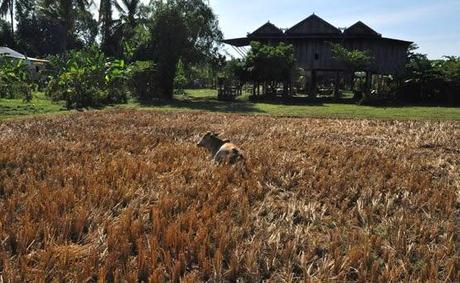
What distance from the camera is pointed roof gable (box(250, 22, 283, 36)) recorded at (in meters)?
33.0

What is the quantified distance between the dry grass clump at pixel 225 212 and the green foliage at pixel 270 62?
18.7m

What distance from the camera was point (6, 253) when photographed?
3.86 m

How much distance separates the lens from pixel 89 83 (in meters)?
21.9

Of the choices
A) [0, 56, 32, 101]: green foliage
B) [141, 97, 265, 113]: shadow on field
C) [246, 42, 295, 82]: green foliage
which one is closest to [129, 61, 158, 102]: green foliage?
[141, 97, 265, 113]: shadow on field

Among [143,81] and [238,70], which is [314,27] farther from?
[143,81]

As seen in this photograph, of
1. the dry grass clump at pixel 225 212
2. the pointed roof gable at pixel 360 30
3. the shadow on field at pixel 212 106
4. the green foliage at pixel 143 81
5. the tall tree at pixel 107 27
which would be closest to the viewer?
the dry grass clump at pixel 225 212

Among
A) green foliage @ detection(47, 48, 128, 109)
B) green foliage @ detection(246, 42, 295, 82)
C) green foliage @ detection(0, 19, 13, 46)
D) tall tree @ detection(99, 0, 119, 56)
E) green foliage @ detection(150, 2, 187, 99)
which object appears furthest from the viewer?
green foliage @ detection(0, 19, 13, 46)

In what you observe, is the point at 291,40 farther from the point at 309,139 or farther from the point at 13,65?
the point at 309,139

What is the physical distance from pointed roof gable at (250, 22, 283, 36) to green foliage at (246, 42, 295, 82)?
4.63 metres

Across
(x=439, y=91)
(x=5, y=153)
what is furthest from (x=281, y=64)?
(x=5, y=153)

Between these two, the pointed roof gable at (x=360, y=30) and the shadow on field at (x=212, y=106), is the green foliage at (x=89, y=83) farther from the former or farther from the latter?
the pointed roof gable at (x=360, y=30)

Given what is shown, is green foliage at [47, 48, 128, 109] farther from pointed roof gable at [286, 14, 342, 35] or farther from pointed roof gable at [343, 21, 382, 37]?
pointed roof gable at [343, 21, 382, 37]

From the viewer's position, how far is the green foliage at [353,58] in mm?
28047

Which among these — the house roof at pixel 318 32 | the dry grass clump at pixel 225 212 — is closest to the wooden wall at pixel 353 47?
the house roof at pixel 318 32
